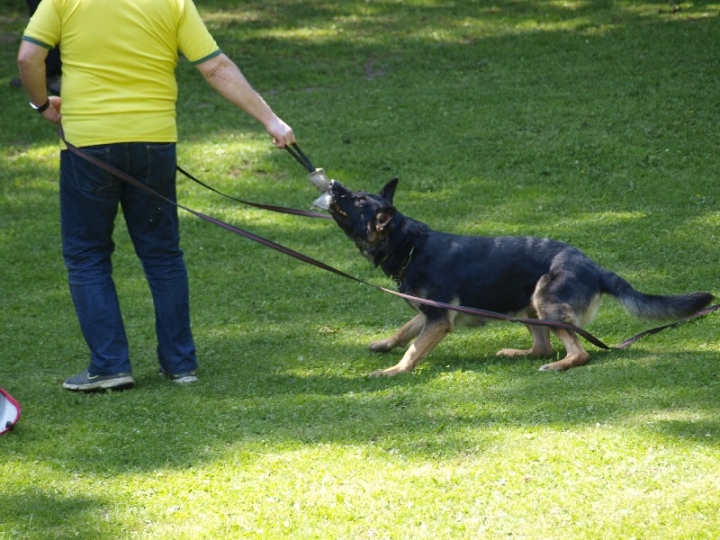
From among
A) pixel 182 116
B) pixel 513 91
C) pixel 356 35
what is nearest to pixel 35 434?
pixel 182 116

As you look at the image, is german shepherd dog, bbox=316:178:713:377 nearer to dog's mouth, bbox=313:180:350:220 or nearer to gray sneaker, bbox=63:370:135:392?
dog's mouth, bbox=313:180:350:220

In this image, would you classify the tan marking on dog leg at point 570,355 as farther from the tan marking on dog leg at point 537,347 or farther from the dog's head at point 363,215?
the dog's head at point 363,215

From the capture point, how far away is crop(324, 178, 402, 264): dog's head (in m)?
6.37

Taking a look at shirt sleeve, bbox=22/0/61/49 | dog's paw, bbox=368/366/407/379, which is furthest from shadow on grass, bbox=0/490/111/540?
shirt sleeve, bbox=22/0/61/49

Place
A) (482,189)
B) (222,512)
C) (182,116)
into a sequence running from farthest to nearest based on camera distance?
(182,116) → (482,189) → (222,512)

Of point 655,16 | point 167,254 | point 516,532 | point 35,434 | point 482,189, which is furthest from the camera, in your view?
point 655,16

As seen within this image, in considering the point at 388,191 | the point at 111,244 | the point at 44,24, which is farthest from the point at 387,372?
the point at 44,24

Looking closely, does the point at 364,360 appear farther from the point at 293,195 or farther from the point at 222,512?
the point at 293,195

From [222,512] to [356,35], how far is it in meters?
12.8

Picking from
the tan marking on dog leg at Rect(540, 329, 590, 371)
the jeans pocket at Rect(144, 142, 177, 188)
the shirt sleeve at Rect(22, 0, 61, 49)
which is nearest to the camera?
the shirt sleeve at Rect(22, 0, 61, 49)

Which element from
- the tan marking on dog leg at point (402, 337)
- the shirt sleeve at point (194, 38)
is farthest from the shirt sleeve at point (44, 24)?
the tan marking on dog leg at point (402, 337)

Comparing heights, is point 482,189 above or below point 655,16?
below

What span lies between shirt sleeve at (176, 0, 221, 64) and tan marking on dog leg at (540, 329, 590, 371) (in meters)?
2.74

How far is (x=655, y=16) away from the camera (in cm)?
1590
